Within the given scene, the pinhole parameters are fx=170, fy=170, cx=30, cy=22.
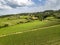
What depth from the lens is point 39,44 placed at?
28734 mm

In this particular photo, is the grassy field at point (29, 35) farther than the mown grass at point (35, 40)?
Yes

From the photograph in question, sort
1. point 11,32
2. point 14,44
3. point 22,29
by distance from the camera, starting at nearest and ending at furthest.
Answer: point 14,44 → point 11,32 → point 22,29

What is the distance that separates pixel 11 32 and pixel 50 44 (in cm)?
2415

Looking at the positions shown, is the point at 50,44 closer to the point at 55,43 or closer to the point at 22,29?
the point at 55,43

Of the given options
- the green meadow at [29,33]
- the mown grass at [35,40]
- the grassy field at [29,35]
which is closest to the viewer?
the mown grass at [35,40]

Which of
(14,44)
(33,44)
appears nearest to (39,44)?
(33,44)

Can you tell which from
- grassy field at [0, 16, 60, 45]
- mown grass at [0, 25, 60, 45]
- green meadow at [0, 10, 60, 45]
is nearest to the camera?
mown grass at [0, 25, 60, 45]

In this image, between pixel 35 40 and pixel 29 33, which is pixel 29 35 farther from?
pixel 35 40

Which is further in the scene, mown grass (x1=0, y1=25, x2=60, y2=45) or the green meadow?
the green meadow

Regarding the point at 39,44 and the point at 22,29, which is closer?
the point at 39,44

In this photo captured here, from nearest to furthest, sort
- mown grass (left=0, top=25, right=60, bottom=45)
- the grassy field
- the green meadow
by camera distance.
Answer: mown grass (left=0, top=25, right=60, bottom=45) → the grassy field → the green meadow

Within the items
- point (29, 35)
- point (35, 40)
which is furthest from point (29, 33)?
point (35, 40)

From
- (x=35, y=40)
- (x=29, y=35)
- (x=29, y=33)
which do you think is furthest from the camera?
(x=29, y=33)

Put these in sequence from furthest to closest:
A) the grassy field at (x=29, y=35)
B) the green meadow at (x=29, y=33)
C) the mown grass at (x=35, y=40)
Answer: the green meadow at (x=29, y=33) → the grassy field at (x=29, y=35) → the mown grass at (x=35, y=40)
